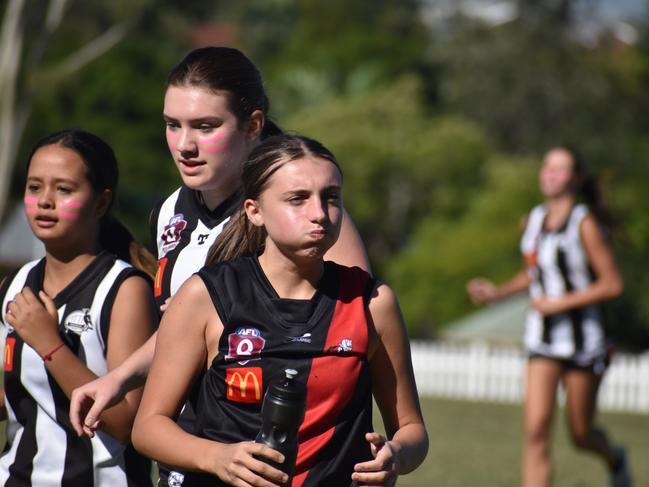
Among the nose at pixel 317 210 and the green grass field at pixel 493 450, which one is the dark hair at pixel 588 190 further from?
the nose at pixel 317 210

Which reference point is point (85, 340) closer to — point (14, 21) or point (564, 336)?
point (564, 336)

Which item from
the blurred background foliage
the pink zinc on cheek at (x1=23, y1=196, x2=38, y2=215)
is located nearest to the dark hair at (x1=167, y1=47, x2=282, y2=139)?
the pink zinc on cheek at (x1=23, y1=196, x2=38, y2=215)

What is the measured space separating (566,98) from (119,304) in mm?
55249

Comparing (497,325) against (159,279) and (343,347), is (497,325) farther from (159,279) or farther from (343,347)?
(343,347)

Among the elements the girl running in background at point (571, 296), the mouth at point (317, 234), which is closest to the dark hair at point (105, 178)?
the mouth at point (317, 234)

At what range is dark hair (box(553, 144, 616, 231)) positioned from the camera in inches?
357

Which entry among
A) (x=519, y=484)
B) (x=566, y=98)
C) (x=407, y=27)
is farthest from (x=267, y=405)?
(x=407, y=27)

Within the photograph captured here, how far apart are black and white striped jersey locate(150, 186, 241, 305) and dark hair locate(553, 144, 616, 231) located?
16.3 ft

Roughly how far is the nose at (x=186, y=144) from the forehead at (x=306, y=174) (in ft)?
1.62

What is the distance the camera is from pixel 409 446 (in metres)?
3.72

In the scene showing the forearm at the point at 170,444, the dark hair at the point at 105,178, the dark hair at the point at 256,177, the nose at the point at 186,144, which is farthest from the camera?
the dark hair at the point at 105,178

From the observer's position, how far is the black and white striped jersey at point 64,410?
4.41 metres

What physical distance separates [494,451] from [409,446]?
31.1 feet

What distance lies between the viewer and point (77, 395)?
392cm
